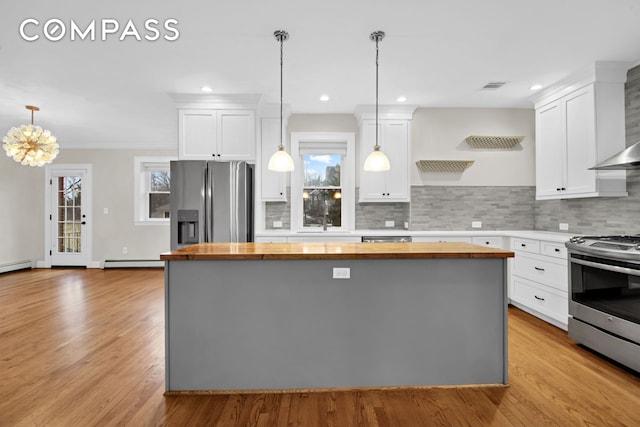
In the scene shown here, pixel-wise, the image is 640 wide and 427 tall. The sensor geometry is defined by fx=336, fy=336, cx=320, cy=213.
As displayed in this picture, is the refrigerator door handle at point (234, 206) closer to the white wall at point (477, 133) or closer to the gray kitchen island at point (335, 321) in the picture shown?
the gray kitchen island at point (335, 321)

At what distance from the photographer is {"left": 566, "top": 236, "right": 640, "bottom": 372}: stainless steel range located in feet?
7.72

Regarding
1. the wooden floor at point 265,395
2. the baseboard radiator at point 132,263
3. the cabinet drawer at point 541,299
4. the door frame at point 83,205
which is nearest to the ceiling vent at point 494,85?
the cabinet drawer at point 541,299

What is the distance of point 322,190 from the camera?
4746 millimetres

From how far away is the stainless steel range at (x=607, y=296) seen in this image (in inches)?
92.7

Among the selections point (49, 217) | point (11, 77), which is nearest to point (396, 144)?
point (11, 77)

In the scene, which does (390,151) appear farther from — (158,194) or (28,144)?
(158,194)

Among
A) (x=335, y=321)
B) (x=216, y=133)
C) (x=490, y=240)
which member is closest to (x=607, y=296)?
(x=490, y=240)

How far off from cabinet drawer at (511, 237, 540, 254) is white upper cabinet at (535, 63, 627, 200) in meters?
0.61

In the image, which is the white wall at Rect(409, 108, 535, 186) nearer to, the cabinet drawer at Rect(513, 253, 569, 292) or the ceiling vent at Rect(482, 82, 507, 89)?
the ceiling vent at Rect(482, 82, 507, 89)

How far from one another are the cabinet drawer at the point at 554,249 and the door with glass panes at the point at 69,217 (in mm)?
7615

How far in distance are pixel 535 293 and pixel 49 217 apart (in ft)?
27.3

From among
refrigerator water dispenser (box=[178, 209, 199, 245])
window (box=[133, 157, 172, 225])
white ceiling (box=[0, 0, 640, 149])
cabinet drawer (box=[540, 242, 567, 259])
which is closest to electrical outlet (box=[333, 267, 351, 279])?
white ceiling (box=[0, 0, 640, 149])

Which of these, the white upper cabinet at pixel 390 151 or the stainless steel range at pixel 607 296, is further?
the white upper cabinet at pixel 390 151

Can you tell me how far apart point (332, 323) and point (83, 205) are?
6.67m
